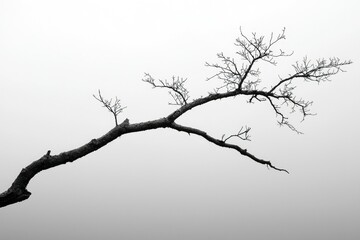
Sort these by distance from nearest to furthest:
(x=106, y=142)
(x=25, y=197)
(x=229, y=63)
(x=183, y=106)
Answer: (x=25, y=197), (x=106, y=142), (x=183, y=106), (x=229, y=63)

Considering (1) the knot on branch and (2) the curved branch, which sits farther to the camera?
(2) the curved branch

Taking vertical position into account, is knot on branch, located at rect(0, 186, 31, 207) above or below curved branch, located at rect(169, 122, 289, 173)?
below

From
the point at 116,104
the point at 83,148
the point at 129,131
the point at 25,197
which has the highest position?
the point at 116,104

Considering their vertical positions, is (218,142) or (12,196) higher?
(218,142)

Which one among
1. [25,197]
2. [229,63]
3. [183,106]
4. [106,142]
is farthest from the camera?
[229,63]

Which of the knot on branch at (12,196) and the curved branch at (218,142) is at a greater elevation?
the curved branch at (218,142)

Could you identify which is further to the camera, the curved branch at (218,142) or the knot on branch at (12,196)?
the curved branch at (218,142)

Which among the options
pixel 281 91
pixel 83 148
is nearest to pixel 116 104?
pixel 83 148

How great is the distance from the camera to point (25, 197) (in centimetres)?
636

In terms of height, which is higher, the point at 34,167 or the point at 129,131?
the point at 129,131

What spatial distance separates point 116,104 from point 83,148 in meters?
1.20

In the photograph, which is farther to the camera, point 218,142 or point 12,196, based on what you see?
point 218,142

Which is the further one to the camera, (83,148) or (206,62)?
(206,62)

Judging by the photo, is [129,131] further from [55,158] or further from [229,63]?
[229,63]
